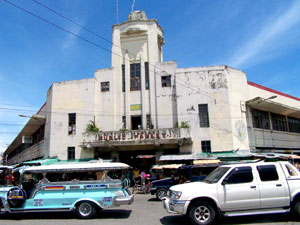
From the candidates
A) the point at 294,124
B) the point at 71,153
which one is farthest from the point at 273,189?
the point at 294,124

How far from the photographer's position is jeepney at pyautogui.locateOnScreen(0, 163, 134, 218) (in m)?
9.40

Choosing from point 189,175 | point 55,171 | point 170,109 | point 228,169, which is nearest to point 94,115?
point 170,109

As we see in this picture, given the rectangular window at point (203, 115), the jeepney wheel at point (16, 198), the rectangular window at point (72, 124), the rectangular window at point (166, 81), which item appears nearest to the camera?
the jeepney wheel at point (16, 198)

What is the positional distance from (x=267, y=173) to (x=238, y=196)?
1.23 meters

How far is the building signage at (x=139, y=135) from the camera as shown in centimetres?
2214

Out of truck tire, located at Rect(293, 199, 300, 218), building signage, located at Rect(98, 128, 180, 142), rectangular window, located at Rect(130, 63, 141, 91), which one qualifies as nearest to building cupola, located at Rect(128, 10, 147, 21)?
rectangular window, located at Rect(130, 63, 141, 91)

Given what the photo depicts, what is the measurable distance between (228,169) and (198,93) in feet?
53.4

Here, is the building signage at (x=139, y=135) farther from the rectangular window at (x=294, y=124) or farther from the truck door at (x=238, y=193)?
the rectangular window at (x=294, y=124)

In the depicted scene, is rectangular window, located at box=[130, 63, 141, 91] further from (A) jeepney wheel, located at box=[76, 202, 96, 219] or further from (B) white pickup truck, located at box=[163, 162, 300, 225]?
(B) white pickup truck, located at box=[163, 162, 300, 225]

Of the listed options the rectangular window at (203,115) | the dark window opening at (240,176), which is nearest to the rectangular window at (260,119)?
the rectangular window at (203,115)

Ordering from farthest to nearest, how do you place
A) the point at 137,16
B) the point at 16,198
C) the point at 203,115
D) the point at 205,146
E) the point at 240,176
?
1. the point at 137,16
2. the point at 203,115
3. the point at 205,146
4. the point at 16,198
5. the point at 240,176

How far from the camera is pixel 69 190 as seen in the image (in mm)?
9656

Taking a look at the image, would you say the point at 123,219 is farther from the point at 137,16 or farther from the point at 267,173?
the point at 137,16

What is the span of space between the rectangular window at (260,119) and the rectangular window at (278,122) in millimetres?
1292
